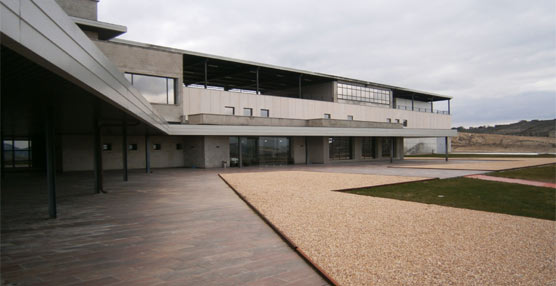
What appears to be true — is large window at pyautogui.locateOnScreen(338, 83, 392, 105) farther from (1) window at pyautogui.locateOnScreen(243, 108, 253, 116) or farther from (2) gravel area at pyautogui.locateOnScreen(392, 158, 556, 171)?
(2) gravel area at pyautogui.locateOnScreen(392, 158, 556, 171)

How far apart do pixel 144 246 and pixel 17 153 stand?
2718 cm

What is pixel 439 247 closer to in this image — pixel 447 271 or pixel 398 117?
pixel 447 271

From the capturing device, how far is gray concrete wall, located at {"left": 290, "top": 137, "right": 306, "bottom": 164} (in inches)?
1361

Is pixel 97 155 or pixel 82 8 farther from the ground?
pixel 82 8

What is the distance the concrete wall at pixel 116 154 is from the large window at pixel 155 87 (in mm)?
3313

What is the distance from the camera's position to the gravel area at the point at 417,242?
4980 mm

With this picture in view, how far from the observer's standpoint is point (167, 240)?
6.80m

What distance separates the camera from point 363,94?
45.8 m

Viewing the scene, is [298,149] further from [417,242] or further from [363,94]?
[417,242]

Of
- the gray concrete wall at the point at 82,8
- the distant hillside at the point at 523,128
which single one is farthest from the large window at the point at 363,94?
the distant hillside at the point at 523,128

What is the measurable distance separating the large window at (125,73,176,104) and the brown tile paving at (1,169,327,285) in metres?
16.3

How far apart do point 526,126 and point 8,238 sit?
540ft

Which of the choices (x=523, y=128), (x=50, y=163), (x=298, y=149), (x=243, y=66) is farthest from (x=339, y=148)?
(x=523, y=128)

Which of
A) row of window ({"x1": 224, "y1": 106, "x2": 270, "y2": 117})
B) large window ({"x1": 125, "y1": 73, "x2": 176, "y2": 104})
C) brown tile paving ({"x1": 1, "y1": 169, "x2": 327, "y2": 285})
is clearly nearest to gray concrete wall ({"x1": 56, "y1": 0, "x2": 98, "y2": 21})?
large window ({"x1": 125, "y1": 73, "x2": 176, "y2": 104})
